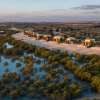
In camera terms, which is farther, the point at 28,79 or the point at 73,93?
the point at 28,79

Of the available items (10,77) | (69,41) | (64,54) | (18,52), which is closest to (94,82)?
(10,77)

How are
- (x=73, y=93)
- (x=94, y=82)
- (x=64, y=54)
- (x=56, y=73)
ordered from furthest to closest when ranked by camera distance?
(x=64, y=54)
(x=56, y=73)
(x=94, y=82)
(x=73, y=93)

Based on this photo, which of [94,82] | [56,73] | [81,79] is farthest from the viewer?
[56,73]

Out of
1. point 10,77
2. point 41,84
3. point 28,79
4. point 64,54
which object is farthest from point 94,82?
point 64,54

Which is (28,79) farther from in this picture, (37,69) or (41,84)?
(37,69)

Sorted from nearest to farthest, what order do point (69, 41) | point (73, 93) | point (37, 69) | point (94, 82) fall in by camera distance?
point (73, 93) < point (94, 82) < point (37, 69) < point (69, 41)

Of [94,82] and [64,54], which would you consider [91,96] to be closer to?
[94,82]

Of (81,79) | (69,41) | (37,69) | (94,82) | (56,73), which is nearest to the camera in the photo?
(94,82)

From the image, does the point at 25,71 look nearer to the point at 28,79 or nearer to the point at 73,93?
the point at 28,79

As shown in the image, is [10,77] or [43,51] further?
[43,51]
